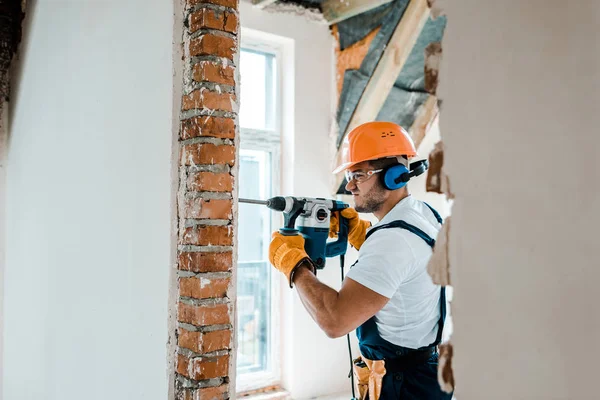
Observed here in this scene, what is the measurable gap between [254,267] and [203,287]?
1.79 m

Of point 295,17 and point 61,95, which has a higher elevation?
point 295,17

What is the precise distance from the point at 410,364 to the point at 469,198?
1255 millimetres

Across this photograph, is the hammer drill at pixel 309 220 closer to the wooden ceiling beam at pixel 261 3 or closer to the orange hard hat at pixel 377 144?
the orange hard hat at pixel 377 144

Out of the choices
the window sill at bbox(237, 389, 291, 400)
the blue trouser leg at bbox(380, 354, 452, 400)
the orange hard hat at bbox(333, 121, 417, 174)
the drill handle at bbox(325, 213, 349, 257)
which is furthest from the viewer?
the window sill at bbox(237, 389, 291, 400)

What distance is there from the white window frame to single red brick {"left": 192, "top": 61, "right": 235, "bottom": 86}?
5.37 feet

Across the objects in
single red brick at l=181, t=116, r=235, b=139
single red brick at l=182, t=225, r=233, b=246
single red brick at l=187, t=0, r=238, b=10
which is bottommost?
single red brick at l=182, t=225, r=233, b=246

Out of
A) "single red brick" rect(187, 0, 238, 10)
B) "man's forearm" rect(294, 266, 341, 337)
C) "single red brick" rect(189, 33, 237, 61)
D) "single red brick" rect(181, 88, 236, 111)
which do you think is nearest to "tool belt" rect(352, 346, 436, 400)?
"man's forearm" rect(294, 266, 341, 337)

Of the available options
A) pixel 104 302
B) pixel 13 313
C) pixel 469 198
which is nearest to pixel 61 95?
pixel 104 302

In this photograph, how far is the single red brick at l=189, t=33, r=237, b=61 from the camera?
136cm

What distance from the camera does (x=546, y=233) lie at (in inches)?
20.3

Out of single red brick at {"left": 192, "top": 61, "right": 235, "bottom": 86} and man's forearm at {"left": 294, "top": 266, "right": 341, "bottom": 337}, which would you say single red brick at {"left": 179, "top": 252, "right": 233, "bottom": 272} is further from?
single red brick at {"left": 192, "top": 61, "right": 235, "bottom": 86}

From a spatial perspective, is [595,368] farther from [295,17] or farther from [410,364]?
[295,17]

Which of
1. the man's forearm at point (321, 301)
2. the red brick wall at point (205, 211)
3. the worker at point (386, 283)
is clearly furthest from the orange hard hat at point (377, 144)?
the red brick wall at point (205, 211)

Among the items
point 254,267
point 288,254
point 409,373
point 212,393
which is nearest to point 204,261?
point 212,393
